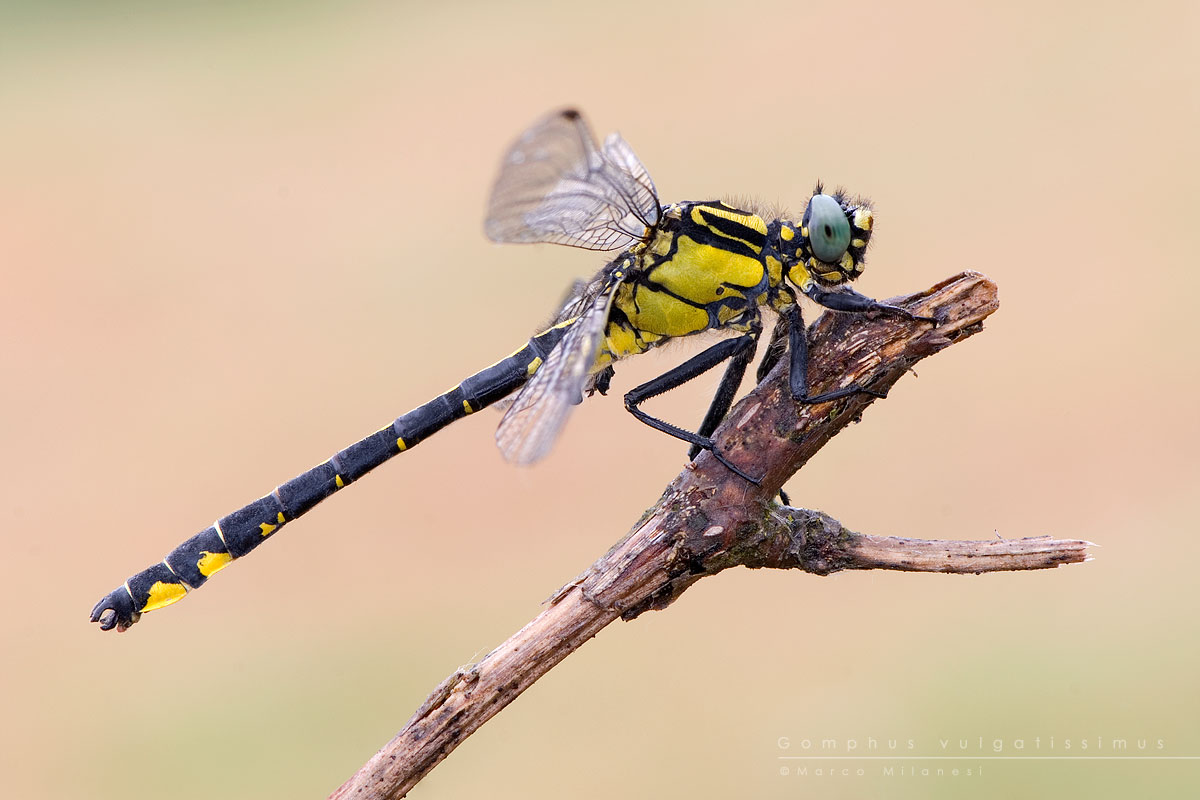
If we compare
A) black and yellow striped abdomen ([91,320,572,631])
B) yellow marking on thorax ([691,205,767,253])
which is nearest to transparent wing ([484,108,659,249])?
yellow marking on thorax ([691,205,767,253])

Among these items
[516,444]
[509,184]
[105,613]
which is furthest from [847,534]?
[105,613]

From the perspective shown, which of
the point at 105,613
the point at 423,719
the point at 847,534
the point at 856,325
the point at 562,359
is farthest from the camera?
the point at 105,613

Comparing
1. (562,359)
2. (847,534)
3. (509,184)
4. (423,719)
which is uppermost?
(509,184)

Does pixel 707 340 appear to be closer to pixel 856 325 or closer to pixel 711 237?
pixel 711 237

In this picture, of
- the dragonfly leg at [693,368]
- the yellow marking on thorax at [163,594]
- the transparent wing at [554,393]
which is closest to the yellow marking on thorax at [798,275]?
the dragonfly leg at [693,368]

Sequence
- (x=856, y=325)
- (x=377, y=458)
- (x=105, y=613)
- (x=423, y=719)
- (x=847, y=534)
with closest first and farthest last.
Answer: (x=423, y=719)
(x=847, y=534)
(x=856, y=325)
(x=105, y=613)
(x=377, y=458)

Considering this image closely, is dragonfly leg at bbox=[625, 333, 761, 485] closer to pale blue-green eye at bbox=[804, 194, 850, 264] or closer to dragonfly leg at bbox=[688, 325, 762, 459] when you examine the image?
dragonfly leg at bbox=[688, 325, 762, 459]

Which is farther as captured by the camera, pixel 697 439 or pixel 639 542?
pixel 697 439
